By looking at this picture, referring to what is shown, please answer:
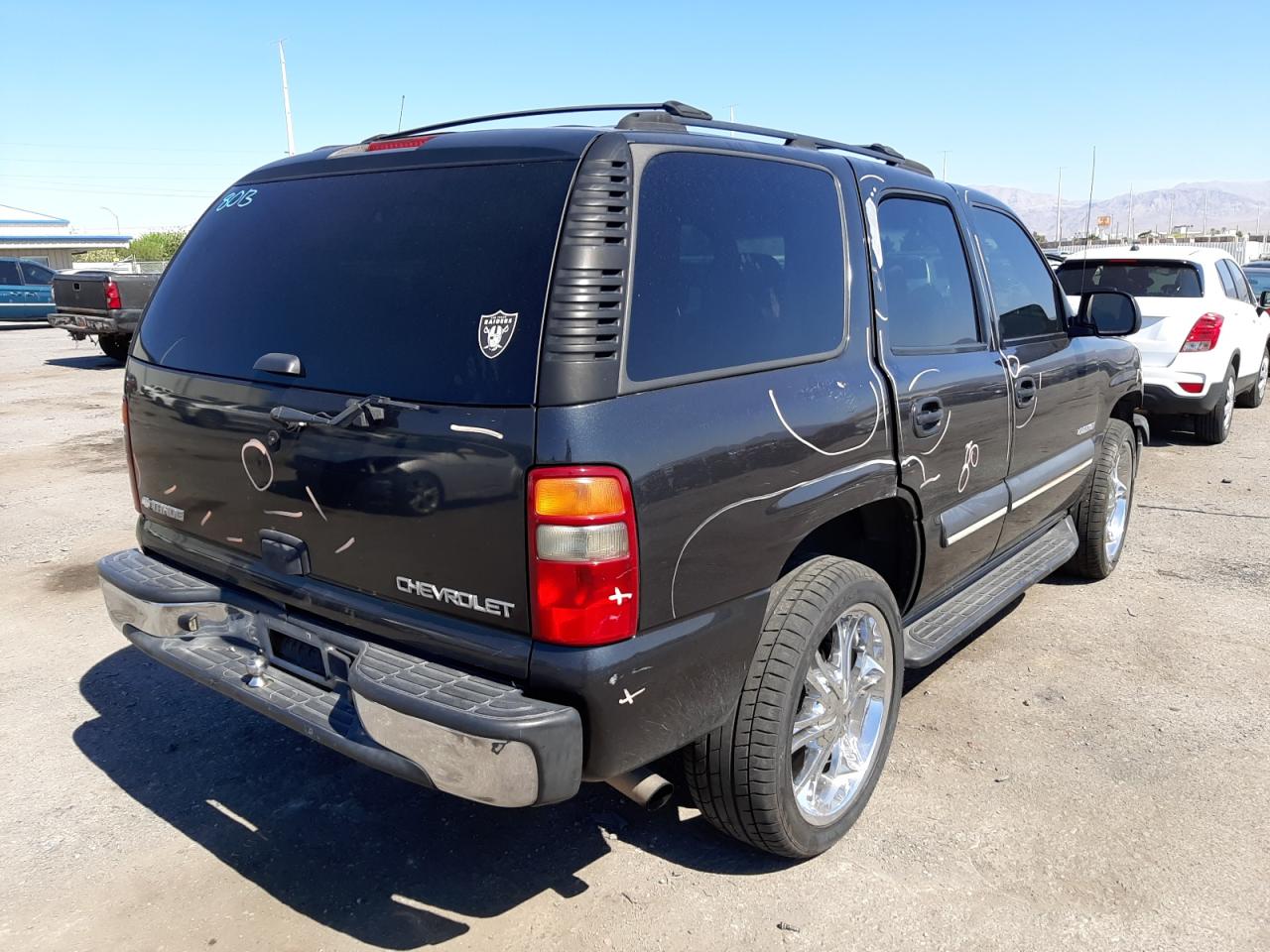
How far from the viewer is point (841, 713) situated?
2.98 metres

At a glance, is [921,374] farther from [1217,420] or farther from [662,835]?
[1217,420]

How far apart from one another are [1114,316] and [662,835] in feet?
11.1

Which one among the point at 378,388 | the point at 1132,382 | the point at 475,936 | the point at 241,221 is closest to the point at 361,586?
the point at 378,388

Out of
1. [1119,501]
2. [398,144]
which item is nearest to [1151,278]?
[1119,501]

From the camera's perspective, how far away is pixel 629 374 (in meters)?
2.21

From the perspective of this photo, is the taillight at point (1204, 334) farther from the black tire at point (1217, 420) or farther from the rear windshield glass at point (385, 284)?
the rear windshield glass at point (385, 284)

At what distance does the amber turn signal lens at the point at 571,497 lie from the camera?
210cm

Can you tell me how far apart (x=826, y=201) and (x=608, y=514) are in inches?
56.5

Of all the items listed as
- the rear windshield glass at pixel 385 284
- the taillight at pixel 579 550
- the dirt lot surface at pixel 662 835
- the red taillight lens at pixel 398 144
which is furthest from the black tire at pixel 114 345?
the taillight at pixel 579 550

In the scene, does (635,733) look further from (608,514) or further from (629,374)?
(629,374)

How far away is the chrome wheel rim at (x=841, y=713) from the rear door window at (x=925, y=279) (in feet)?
3.08

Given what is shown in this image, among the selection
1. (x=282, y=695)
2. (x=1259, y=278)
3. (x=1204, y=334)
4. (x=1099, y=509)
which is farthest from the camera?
(x=1259, y=278)

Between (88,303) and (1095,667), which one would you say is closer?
(1095,667)

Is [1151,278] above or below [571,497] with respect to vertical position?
above
